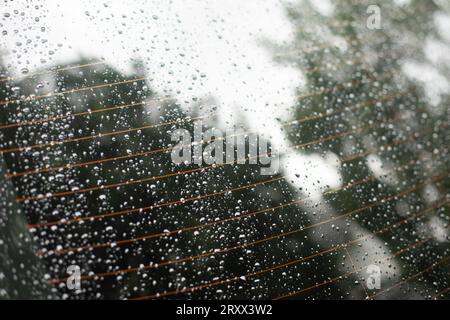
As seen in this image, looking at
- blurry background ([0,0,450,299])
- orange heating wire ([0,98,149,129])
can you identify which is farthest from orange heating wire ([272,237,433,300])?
orange heating wire ([0,98,149,129])

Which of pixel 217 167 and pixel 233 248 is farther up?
pixel 217 167

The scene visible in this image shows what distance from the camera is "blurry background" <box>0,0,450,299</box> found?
4.07 feet

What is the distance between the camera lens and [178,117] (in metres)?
1.42

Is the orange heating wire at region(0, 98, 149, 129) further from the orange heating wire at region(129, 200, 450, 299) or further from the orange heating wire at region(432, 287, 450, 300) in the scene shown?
the orange heating wire at region(432, 287, 450, 300)

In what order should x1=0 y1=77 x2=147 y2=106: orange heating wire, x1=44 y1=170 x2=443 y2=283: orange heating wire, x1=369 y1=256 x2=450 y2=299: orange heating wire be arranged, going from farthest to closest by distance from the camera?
x1=369 y1=256 x2=450 y2=299: orange heating wire < x1=0 y1=77 x2=147 y2=106: orange heating wire < x1=44 y1=170 x2=443 y2=283: orange heating wire

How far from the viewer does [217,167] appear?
1402 mm

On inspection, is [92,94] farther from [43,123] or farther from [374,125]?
[374,125]

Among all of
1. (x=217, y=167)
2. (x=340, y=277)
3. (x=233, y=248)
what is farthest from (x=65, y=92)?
(x=340, y=277)

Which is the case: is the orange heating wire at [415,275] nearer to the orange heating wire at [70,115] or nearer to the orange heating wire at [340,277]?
the orange heating wire at [340,277]

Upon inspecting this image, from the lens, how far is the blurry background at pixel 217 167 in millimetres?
1240

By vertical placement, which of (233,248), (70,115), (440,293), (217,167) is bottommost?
(440,293)

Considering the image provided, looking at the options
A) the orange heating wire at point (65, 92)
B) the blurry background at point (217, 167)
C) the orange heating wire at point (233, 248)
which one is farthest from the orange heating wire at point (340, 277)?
the orange heating wire at point (65, 92)

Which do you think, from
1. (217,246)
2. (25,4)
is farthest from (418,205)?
(25,4)

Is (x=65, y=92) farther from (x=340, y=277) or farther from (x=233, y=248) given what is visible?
(x=340, y=277)
